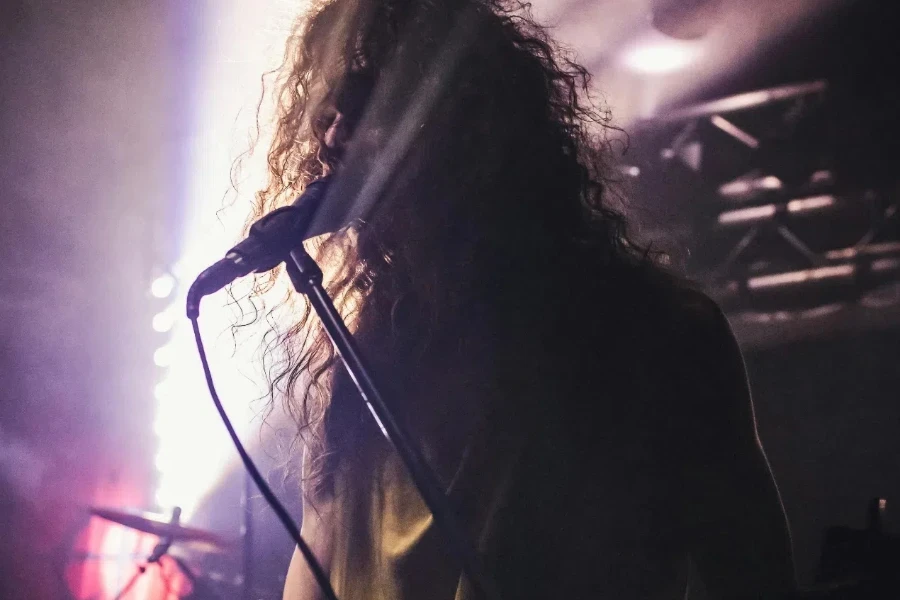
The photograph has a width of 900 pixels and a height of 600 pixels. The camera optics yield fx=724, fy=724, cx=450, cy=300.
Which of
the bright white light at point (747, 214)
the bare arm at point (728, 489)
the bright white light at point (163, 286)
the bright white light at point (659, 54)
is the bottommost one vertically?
the bare arm at point (728, 489)

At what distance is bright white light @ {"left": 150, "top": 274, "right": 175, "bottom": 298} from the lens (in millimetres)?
2301

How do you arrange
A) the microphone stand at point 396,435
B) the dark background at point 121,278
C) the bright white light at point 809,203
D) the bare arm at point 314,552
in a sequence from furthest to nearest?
1. the bright white light at point 809,203
2. the dark background at point 121,278
3. the bare arm at point 314,552
4. the microphone stand at point 396,435

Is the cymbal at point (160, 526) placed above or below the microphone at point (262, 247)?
above

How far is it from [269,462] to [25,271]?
87cm

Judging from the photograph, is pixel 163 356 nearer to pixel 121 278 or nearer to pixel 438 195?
pixel 121 278

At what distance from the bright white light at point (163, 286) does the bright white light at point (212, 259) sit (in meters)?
0.02

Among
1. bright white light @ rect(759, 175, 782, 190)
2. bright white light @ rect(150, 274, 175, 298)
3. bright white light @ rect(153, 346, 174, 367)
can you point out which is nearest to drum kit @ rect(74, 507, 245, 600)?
bright white light @ rect(153, 346, 174, 367)

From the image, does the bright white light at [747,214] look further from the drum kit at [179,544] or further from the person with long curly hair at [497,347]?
A: the drum kit at [179,544]

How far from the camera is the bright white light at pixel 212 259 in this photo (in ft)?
6.59

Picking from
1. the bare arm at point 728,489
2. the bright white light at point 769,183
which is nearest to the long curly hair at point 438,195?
the bare arm at point 728,489

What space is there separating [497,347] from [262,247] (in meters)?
0.48

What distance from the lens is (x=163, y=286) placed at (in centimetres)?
231

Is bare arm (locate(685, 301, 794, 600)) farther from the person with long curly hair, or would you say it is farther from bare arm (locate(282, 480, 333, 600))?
bare arm (locate(282, 480, 333, 600))

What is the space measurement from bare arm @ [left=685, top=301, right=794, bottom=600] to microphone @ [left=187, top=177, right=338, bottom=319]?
0.54 m
